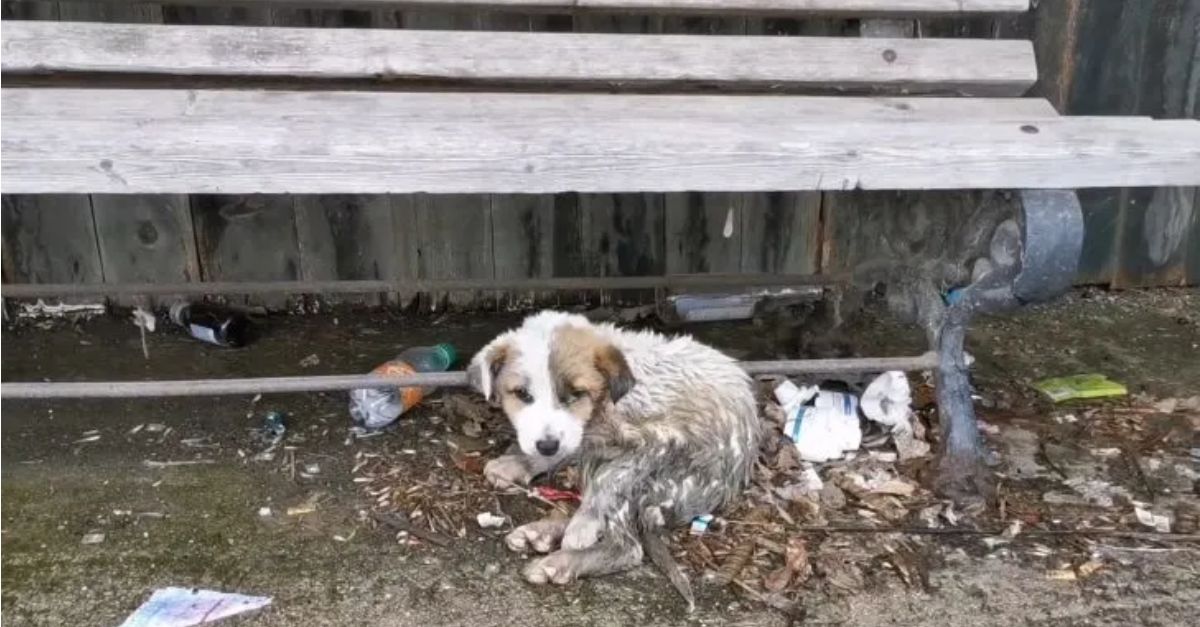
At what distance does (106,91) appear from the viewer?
8.59 ft

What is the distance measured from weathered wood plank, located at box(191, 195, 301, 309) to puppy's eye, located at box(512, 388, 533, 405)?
1.70 metres

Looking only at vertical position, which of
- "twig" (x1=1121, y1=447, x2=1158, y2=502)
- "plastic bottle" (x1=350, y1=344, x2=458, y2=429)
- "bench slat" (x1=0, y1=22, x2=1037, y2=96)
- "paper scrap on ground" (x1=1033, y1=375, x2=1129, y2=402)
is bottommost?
"twig" (x1=1121, y1=447, x2=1158, y2=502)

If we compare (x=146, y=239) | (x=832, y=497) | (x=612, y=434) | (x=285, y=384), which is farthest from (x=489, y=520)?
(x=146, y=239)

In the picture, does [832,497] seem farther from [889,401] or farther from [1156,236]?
[1156,236]

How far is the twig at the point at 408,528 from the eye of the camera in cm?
285

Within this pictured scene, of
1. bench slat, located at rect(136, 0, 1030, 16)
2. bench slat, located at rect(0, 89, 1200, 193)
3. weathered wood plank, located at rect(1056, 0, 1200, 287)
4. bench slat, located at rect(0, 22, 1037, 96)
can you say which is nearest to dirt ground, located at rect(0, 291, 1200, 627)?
weathered wood plank, located at rect(1056, 0, 1200, 287)

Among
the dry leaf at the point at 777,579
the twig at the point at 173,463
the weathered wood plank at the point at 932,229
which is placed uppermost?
the weathered wood plank at the point at 932,229

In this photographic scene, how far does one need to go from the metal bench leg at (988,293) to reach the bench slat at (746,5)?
825 mm

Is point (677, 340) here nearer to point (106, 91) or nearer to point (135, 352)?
point (106, 91)

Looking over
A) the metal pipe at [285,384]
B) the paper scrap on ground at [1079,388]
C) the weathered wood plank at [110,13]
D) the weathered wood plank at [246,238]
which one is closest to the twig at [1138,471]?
the paper scrap on ground at [1079,388]

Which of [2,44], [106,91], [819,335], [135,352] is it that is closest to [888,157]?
[819,335]

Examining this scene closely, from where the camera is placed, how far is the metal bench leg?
2537 millimetres

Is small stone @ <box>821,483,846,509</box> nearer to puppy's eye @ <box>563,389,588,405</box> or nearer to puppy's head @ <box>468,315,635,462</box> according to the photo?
puppy's head @ <box>468,315,635,462</box>

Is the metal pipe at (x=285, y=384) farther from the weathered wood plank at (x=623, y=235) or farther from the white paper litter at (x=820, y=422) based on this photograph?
the weathered wood plank at (x=623, y=235)
